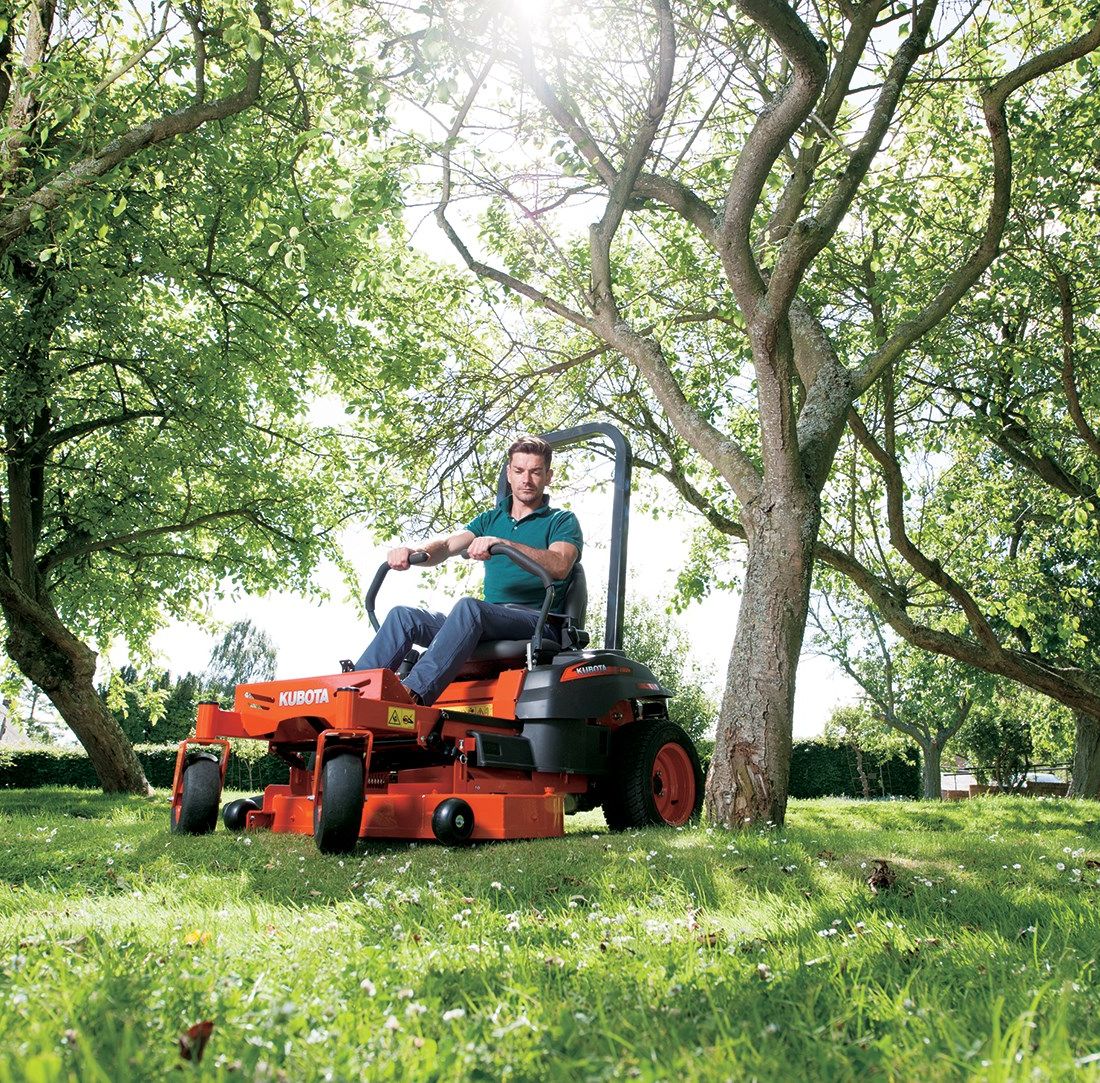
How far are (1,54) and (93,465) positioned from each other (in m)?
5.80

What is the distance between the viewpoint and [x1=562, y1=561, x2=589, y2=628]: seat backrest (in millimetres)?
6617

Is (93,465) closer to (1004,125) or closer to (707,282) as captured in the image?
(707,282)

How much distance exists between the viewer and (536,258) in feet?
38.8

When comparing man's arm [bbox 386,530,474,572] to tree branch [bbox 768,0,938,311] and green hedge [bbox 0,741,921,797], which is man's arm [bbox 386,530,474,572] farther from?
green hedge [bbox 0,741,921,797]

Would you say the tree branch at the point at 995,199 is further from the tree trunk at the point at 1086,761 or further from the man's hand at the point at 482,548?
the tree trunk at the point at 1086,761

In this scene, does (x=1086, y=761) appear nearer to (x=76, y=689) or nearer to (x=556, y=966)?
(x=76, y=689)

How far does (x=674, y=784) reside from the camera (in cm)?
727

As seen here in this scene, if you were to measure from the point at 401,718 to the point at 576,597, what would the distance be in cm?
168

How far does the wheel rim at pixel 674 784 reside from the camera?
7.13 metres

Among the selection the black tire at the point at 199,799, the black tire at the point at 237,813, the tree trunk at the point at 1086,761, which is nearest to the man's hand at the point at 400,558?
the black tire at the point at 199,799

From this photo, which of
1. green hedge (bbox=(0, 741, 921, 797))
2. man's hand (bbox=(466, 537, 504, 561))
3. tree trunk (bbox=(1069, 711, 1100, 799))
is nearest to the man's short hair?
man's hand (bbox=(466, 537, 504, 561))

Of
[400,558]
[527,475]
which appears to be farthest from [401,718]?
[527,475]

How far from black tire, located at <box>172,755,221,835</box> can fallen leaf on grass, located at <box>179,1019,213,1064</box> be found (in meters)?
4.56

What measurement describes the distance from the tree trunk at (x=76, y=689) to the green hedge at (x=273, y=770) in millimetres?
5552
